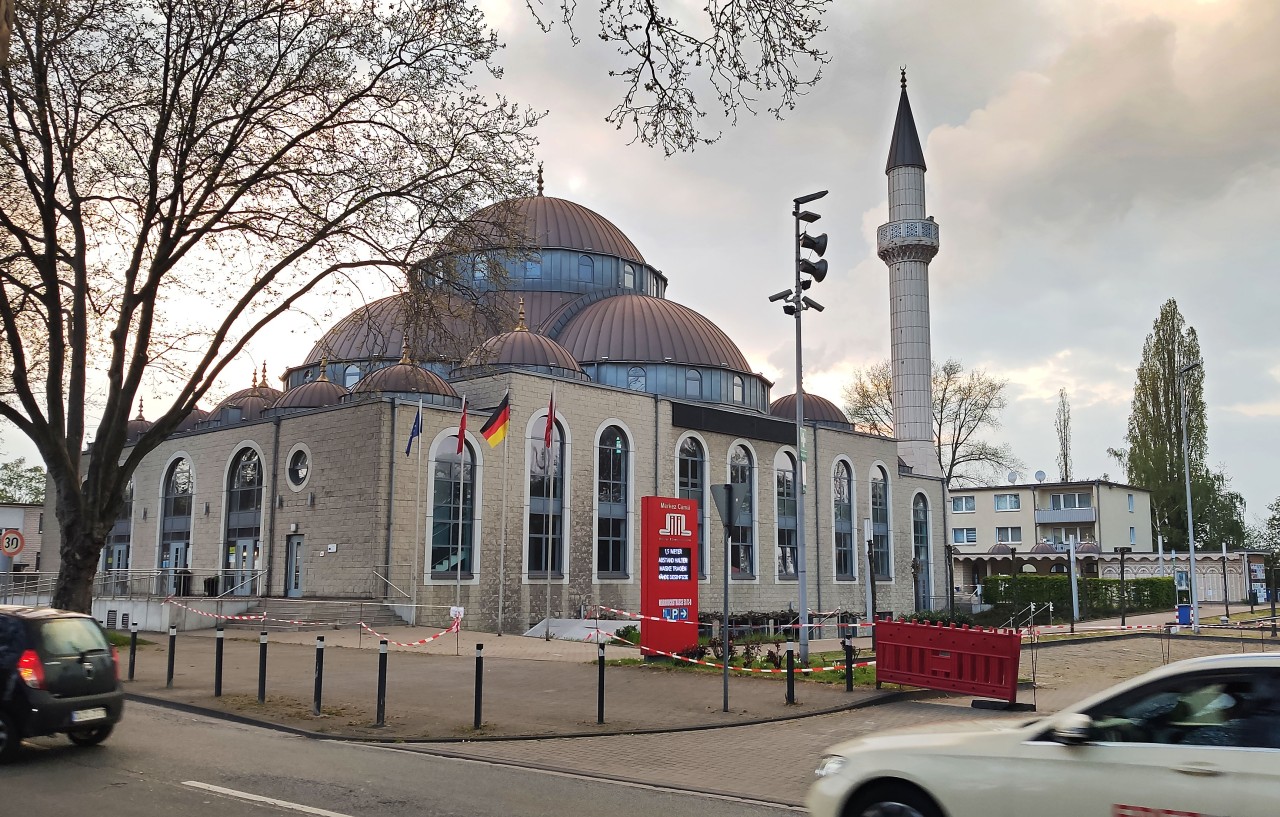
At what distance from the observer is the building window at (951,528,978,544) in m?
79.1

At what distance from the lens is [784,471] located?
47250mm

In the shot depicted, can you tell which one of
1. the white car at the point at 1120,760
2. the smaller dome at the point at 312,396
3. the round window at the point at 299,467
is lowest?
the white car at the point at 1120,760

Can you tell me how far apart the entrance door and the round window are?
2009 mm

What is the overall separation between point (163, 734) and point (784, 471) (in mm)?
38079

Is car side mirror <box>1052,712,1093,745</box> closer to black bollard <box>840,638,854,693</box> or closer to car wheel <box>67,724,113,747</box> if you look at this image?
car wheel <box>67,724,113,747</box>

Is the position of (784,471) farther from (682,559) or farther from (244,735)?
(244,735)

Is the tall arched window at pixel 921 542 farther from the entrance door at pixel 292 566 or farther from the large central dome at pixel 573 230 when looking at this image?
the entrance door at pixel 292 566

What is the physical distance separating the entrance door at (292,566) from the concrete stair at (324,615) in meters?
2.78

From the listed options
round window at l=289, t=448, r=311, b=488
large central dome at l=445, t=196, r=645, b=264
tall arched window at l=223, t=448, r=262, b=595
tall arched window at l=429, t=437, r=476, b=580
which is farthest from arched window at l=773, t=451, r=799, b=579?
tall arched window at l=223, t=448, r=262, b=595

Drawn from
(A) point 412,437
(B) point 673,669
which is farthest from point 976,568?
(B) point 673,669

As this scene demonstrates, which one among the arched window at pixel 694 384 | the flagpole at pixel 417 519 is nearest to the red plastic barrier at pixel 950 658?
the flagpole at pixel 417 519

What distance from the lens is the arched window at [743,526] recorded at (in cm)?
4394

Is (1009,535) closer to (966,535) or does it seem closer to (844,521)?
(966,535)

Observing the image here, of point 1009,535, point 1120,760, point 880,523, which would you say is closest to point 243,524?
point 880,523
